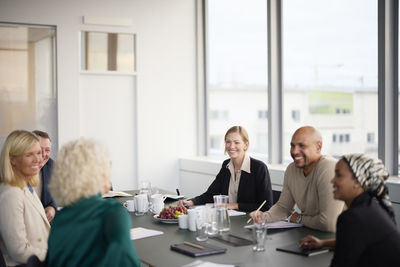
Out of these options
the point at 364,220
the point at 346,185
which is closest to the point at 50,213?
the point at 346,185

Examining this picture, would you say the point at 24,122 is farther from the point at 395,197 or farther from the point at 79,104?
the point at 395,197

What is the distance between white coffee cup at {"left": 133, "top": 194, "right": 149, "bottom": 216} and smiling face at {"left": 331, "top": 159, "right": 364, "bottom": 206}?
177 cm

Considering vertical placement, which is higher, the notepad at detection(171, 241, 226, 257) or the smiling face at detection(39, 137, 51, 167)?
the smiling face at detection(39, 137, 51, 167)

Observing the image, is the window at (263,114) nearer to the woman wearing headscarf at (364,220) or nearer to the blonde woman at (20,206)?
the blonde woman at (20,206)

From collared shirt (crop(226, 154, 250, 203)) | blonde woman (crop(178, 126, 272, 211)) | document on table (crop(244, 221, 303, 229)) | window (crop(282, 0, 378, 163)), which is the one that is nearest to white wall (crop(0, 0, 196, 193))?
window (crop(282, 0, 378, 163))

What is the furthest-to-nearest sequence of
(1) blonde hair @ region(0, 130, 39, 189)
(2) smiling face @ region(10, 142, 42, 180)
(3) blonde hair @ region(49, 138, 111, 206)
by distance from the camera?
(2) smiling face @ region(10, 142, 42, 180)
(1) blonde hair @ region(0, 130, 39, 189)
(3) blonde hair @ region(49, 138, 111, 206)

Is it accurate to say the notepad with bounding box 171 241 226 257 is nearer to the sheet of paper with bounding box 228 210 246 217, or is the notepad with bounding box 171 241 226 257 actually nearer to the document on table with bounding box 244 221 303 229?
the document on table with bounding box 244 221 303 229

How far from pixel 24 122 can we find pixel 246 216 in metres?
3.87

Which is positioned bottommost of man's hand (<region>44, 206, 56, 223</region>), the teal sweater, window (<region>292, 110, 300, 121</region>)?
man's hand (<region>44, 206, 56, 223</region>)

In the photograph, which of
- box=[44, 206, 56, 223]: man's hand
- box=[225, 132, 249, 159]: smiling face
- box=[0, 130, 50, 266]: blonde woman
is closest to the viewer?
box=[0, 130, 50, 266]: blonde woman

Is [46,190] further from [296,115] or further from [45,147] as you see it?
[296,115]

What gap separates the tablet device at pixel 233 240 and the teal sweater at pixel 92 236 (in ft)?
2.90

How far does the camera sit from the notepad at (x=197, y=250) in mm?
2528

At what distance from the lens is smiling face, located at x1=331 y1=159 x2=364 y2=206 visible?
228cm
